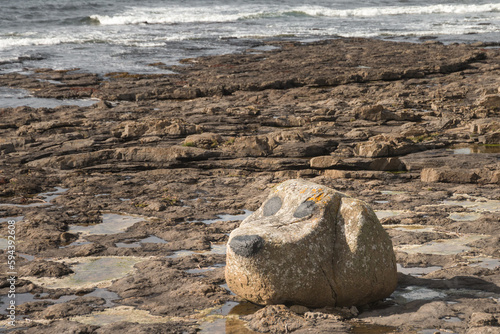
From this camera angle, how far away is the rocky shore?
281 inches

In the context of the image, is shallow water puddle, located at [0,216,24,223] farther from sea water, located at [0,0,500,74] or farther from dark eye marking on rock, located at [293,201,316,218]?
sea water, located at [0,0,500,74]

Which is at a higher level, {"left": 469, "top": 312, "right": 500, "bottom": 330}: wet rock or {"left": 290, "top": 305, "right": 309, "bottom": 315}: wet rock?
{"left": 469, "top": 312, "right": 500, "bottom": 330}: wet rock

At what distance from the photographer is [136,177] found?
13.6m

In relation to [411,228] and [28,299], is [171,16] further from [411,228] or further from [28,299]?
[28,299]

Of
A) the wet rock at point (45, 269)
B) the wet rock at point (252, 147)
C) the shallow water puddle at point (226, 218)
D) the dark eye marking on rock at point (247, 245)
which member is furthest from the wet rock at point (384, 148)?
the wet rock at point (45, 269)

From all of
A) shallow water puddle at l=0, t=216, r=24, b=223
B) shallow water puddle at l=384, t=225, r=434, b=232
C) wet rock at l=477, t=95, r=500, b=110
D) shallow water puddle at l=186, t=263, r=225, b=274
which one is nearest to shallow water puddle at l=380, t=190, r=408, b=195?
shallow water puddle at l=384, t=225, r=434, b=232

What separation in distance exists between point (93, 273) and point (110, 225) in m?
2.24

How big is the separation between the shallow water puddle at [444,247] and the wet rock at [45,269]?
5088 mm

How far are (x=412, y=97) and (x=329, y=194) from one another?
47.0 feet

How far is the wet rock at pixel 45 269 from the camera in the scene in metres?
8.38

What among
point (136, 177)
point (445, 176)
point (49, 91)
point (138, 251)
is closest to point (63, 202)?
point (136, 177)

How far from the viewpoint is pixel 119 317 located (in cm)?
705

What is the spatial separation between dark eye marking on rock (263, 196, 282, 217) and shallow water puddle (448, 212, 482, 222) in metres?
4.22

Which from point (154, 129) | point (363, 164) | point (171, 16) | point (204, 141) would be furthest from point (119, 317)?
point (171, 16)
